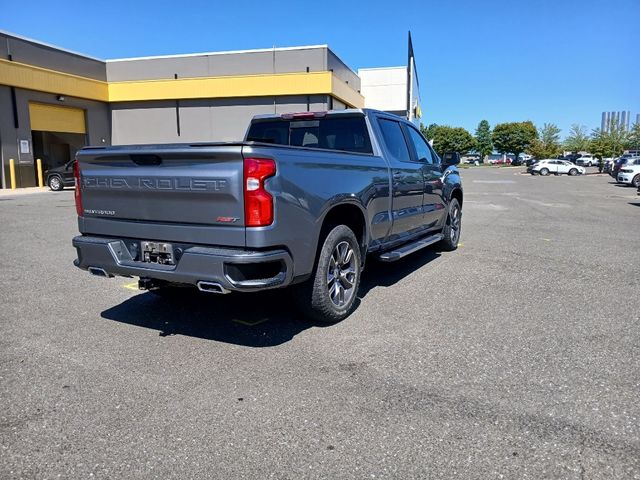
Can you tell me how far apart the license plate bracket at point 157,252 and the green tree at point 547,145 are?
90.8 metres

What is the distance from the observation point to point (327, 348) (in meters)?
4.19

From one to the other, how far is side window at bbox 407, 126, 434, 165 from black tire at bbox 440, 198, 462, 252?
3.73ft

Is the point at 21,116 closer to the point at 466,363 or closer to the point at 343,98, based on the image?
the point at 343,98

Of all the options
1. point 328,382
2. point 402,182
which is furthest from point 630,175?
point 328,382

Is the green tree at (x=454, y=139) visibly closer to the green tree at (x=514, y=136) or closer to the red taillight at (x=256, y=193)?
the green tree at (x=514, y=136)

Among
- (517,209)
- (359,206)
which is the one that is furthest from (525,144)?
(359,206)

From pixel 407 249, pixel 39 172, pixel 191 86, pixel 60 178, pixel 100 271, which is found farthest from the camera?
pixel 191 86

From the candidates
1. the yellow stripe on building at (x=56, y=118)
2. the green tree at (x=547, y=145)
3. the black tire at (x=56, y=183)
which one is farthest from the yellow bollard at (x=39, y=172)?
the green tree at (x=547, y=145)

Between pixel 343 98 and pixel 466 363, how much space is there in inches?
1112

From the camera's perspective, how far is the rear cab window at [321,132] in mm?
5773

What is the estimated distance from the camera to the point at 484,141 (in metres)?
116

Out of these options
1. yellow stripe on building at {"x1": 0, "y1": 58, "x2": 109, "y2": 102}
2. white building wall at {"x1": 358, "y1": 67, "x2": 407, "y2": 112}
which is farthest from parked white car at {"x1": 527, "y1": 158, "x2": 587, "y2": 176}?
→ yellow stripe on building at {"x1": 0, "y1": 58, "x2": 109, "y2": 102}

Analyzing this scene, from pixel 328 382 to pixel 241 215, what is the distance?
1335mm

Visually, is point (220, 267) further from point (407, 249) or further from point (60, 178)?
point (60, 178)
